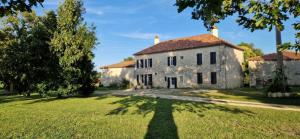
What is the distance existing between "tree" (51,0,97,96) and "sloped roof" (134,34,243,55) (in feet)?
54.6

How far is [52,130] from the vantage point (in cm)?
858

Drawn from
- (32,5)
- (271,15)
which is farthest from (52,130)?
(271,15)

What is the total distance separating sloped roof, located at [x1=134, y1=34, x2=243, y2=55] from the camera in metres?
33.9

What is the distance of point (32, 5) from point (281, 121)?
31.3 feet

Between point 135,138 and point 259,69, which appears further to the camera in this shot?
point 259,69

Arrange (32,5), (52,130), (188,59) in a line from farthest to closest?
(188,59)
(52,130)
(32,5)

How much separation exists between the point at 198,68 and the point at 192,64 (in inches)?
44.9

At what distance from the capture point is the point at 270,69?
35.6 metres

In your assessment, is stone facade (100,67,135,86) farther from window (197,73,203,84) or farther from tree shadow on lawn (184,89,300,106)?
tree shadow on lawn (184,89,300,106)

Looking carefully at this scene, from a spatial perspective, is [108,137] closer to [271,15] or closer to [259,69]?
[271,15]

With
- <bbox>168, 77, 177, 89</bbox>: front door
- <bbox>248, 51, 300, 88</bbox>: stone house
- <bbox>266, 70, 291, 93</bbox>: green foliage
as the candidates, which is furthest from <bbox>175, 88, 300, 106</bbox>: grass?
<bbox>168, 77, 177, 89</bbox>: front door

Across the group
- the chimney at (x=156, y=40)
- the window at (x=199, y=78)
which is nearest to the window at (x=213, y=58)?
the window at (x=199, y=78)

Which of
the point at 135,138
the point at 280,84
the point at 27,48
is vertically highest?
the point at 27,48

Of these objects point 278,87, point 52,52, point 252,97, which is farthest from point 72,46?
point 278,87
